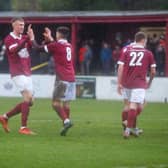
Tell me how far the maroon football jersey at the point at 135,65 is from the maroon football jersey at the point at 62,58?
1.11 m

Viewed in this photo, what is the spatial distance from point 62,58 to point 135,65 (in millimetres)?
1439

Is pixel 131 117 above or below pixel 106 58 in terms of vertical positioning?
above

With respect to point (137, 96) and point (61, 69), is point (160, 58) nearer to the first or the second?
point (61, 69)

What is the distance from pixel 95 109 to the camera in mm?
23797

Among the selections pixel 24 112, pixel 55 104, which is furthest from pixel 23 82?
pixel 55 104

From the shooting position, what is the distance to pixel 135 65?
14.8m

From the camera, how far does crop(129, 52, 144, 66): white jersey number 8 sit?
48.4 feet

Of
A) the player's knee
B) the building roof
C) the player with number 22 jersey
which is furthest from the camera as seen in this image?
the building roof

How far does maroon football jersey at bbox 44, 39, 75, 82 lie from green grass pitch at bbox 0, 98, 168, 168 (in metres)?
1.09

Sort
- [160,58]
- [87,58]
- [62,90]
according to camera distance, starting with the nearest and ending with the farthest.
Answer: [62,90], [160,58], [87,58]

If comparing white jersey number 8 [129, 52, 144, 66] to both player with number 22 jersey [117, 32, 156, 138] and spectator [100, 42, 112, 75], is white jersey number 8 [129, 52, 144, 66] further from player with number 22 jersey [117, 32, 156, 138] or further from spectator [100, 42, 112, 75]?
spectator [100, 42, 112, 75]

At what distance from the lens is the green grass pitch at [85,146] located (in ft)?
37.0

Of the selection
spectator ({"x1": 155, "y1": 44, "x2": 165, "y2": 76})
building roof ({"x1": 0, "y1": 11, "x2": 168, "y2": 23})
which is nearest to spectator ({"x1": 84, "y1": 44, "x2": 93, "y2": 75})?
building roof ({"x1": 0, "y1": 11, "x2": 168, "y2": 23})

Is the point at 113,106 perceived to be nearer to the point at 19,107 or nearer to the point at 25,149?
the point at 19,107
